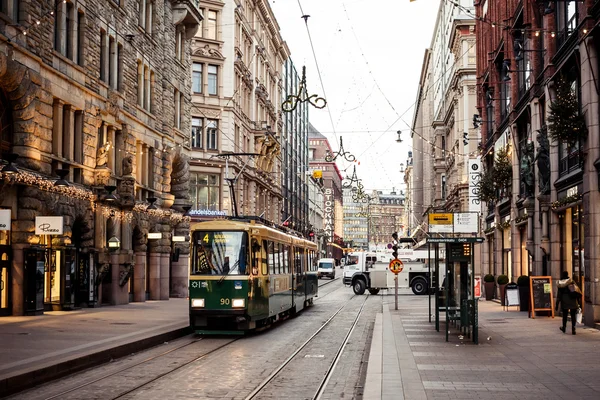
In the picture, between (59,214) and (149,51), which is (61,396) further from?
(149,51)

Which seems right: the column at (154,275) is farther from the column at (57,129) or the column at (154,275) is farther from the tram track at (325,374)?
the tram track at (325,374)

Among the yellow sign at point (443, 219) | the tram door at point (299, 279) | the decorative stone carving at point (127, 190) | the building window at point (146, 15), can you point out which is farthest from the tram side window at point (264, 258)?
the building window at point (146, 15)

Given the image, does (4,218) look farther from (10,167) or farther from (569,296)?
(569,296)

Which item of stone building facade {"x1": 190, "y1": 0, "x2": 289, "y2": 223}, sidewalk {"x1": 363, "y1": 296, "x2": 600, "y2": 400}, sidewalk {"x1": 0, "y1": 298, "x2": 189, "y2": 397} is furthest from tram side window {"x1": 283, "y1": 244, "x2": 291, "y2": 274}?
stone building facade {"x1": 190, "y1": 0, "x2": 289, "y2": 223}

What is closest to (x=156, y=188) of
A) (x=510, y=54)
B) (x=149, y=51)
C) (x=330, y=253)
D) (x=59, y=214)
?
(x=149, y=51)

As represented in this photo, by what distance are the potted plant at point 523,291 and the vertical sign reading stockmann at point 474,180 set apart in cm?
1141

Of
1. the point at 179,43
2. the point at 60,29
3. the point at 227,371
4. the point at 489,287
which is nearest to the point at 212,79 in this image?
the point at 179,43

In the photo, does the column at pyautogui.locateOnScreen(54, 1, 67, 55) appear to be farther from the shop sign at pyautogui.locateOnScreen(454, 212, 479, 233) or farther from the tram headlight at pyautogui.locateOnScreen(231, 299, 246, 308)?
the shop sign at pyautogui.locateOnScreen(454, 212, 479, 233)

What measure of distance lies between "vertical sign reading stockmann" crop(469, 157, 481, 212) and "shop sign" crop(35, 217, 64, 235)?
938 inches

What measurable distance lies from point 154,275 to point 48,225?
1519 cm

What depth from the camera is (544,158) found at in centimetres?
2914

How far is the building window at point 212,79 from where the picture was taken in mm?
58969

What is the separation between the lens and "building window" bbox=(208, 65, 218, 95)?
59.0 metres

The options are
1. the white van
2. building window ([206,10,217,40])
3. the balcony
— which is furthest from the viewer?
the white van
